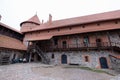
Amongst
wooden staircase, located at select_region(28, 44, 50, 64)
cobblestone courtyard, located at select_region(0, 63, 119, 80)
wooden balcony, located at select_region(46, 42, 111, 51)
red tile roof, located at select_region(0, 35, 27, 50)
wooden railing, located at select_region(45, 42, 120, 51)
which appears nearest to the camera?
cobblestone courtyard, located at select_region(0, 63, 119, 80)

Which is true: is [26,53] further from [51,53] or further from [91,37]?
[91,37]

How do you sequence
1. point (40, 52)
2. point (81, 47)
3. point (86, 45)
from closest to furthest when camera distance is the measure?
point (81, 47) → point (86, 45) → point (40, 52)

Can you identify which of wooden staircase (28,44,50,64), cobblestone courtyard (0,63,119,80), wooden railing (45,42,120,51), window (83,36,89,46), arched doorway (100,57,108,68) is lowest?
cobblestone courtyard (0,63,119,80)

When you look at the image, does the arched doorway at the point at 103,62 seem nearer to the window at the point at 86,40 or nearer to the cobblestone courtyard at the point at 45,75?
the window at the point at 86,40

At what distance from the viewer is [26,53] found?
20078mm

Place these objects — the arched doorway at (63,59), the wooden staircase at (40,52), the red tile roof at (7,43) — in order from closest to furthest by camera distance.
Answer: the red tile roof at (7,43), the arched doorway at (63,59), the wooden staircase at (40,52)

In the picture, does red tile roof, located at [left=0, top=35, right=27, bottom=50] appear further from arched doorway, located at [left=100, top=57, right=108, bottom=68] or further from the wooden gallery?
arched doorway, located at [left=100, top=57, right=108, bottom=68]

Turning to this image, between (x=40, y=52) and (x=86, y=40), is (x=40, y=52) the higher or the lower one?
the lower one

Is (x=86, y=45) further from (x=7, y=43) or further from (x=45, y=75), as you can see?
(x=7, y=43)

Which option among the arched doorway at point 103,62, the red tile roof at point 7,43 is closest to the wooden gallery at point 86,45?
the arched doorway at point 103,62

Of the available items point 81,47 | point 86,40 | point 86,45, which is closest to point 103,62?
point 86,45

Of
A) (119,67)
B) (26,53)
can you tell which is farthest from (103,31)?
(26,53)

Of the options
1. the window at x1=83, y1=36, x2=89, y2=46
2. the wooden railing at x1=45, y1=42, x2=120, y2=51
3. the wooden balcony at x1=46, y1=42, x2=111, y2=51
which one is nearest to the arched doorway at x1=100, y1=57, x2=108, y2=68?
the wooden balcony at x1=46, y1=42, x2=111, y2=51

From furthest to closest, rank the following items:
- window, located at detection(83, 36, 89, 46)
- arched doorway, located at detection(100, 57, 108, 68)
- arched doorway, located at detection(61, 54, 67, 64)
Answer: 1. arched doorway, located at detection(61, 54, 67, 64)
2. window, located at detection(83, 36, 89, 46)
3. arched doorway, located at detection(100, 57, 108, 68)
